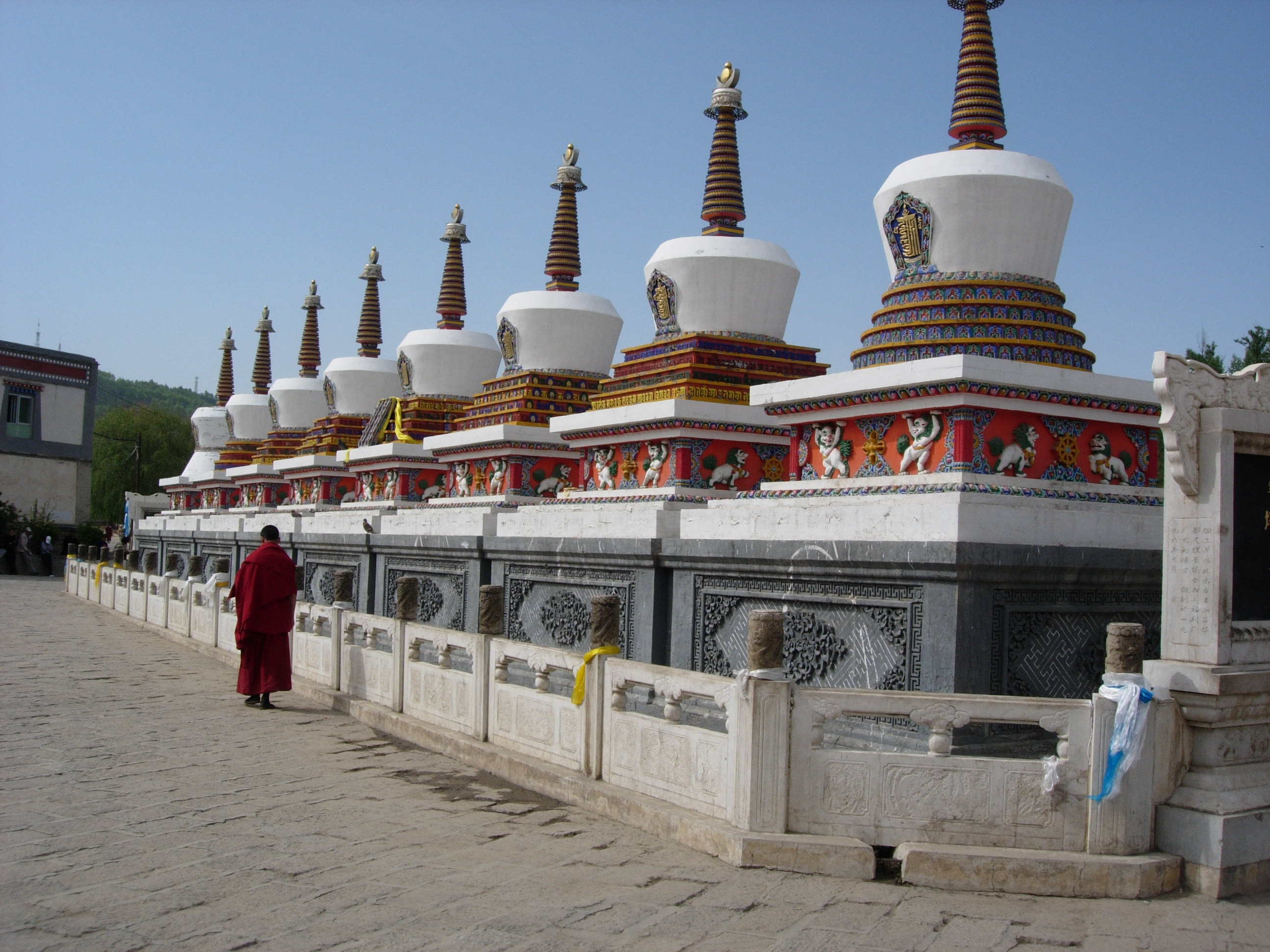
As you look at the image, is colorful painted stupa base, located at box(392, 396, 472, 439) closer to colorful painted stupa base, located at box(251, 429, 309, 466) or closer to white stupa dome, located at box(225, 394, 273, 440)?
colorful painted stupa base, located at box(251, 429, 309, 466)

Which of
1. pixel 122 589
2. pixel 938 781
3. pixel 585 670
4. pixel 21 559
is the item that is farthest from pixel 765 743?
pixel 21 559

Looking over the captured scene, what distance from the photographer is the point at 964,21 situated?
33.2 ft

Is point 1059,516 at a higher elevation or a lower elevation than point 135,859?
higher

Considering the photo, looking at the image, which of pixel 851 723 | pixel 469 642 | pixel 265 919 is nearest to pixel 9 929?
pixel 265 919

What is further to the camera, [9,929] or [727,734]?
[727,734]

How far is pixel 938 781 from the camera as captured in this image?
5441 millimetres

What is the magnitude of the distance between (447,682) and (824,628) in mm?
2892

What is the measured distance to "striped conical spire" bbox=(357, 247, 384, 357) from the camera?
23.8 metres

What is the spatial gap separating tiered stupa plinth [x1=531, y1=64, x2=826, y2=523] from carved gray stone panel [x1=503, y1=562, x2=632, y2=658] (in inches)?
29.4

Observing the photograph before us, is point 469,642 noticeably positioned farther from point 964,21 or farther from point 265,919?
point 964,21

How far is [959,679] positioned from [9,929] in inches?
198

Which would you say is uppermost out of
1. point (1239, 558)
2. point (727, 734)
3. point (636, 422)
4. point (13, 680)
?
point (636, 422)

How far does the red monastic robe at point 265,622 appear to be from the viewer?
10.5 metres

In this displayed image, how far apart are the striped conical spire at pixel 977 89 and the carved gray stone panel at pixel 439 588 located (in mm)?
6835
